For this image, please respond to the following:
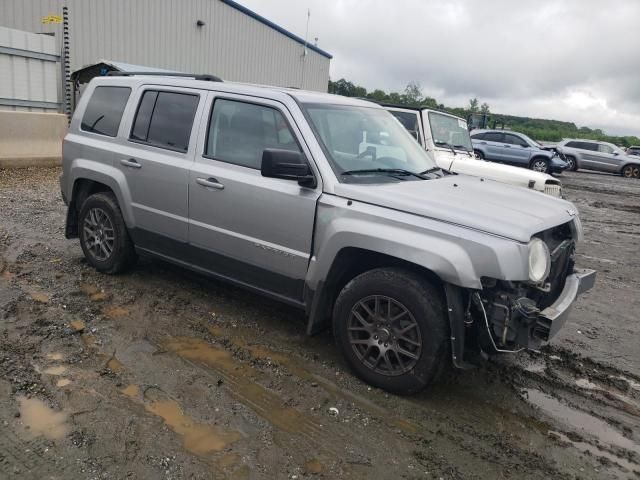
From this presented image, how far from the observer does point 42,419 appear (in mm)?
3020

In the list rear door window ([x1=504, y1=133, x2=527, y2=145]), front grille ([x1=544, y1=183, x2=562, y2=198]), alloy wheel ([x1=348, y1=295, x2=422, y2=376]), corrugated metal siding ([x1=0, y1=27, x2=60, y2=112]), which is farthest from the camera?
rear door window ([x1=504, y1=133, x2=527, y2=145])

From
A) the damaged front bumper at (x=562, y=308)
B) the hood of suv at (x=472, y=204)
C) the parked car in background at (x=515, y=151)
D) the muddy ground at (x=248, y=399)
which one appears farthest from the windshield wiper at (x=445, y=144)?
the parked car in background at (x=515, y=151)

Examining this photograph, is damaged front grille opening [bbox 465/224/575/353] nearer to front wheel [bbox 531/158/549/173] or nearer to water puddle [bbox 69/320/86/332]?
water puddle [bbox 69/320/86/332]

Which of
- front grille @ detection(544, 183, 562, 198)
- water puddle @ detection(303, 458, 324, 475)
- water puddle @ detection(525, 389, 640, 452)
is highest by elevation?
front grille @ detection(544, 183, 562, 198)

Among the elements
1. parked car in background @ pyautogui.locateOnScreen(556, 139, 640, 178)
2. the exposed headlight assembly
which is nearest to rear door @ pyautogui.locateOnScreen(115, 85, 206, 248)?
the exposed headlight assembly

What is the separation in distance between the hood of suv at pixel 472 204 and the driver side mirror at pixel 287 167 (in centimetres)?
25

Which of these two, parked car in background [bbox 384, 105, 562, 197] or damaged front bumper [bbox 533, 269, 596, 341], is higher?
parked car in background [bbox 384, 105, 562, 197]

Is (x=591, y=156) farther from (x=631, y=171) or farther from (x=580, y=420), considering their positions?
(x=580, y=420)

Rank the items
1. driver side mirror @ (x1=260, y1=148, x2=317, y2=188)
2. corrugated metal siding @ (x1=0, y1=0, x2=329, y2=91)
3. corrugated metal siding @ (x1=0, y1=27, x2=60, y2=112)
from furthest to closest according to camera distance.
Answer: corrugated metal siding @ (x1=0, y1=0, x2=329, y2=91)
corrugated metal siding @ (x1=0, y1=27, x2=60, y2=112)
driver side mirror @ (x1=260, y1=148, x2=317, y2=188)

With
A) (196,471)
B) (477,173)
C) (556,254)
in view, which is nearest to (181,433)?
(196,471)

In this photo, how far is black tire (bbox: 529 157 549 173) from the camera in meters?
20.6

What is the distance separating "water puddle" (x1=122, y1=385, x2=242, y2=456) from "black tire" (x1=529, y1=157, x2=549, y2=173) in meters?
20.1

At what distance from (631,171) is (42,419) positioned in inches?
1108

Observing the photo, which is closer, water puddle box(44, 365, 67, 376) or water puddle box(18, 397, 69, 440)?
water puddle box(18, 397, 69, 440)
